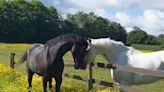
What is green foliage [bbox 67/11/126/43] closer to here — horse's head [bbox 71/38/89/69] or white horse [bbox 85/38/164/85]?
white horse [bbox 85/38/164/85]

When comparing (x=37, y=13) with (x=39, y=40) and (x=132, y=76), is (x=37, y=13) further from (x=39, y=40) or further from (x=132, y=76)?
(x=132, y=76)

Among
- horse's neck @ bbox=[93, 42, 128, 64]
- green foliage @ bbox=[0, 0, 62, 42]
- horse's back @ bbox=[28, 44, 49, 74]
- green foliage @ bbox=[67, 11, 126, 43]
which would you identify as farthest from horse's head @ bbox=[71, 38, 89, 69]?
green foliage @ bbox=[67, 11, 126, 43]

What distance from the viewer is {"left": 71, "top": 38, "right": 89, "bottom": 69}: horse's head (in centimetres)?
885

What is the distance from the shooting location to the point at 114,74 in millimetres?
8984

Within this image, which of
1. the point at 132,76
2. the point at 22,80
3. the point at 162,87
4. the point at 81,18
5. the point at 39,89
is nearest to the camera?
the point at 132,76

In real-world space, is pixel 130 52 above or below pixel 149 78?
above

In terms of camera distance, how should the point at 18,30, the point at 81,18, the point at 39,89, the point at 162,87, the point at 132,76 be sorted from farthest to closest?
the point at 81,18 < the point at 18,30 < the point at 162,87 < the point at 39,89 < the point at 132,76

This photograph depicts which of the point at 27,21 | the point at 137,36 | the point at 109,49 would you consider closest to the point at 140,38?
the point at 137,36

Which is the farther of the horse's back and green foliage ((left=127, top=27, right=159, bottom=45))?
green foliage ((left=127, top=27, right=159, bottom=45))

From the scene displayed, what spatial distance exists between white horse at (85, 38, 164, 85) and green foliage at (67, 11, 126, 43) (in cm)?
9227

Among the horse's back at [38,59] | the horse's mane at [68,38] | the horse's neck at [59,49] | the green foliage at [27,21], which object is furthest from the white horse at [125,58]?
the green foliage at [27,21]

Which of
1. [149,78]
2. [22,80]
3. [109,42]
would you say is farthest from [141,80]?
[22,80]

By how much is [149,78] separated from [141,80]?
198 millimetres

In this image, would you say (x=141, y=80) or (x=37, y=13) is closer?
(x=141, y=80)
